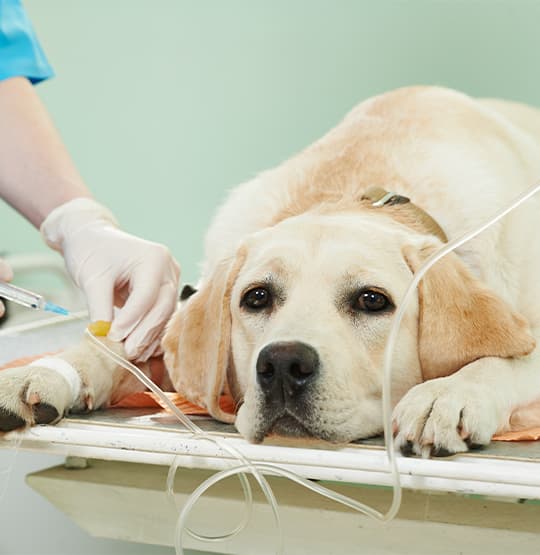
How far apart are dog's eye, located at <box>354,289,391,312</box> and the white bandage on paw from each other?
0.39 meters

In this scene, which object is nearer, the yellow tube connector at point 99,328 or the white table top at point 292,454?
the white table top at point 292,454

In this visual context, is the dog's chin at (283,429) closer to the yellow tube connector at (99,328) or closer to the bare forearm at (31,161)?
the yellow tube connector at (99,328)

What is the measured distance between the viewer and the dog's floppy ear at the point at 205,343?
1185mm

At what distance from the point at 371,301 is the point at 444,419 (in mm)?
228

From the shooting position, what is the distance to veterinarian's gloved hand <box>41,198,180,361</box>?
139 centimetres

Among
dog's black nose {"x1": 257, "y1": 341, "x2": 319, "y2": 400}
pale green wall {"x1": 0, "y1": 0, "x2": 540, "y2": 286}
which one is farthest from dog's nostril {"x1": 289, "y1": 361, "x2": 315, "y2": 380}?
pale green wall {"x1": 0, "y1": 0, "x2": 540, "y2": 286}

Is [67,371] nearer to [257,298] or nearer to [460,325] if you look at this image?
[257,298]

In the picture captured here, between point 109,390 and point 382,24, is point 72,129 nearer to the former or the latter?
point 382,24

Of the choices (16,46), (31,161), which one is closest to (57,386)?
(31,161)

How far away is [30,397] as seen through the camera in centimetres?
105

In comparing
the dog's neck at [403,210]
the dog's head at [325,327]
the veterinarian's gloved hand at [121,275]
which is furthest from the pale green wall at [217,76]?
the dog's head at [325,327]

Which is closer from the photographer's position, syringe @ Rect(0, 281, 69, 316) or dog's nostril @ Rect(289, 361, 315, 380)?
dog's nostril @ Rect(289, 361, 315, 380)

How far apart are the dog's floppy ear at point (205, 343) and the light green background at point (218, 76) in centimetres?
181

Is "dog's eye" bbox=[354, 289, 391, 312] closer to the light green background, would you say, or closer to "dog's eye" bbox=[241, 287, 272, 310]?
"dog's eye" bbox=[241, 287, 272, 310]
